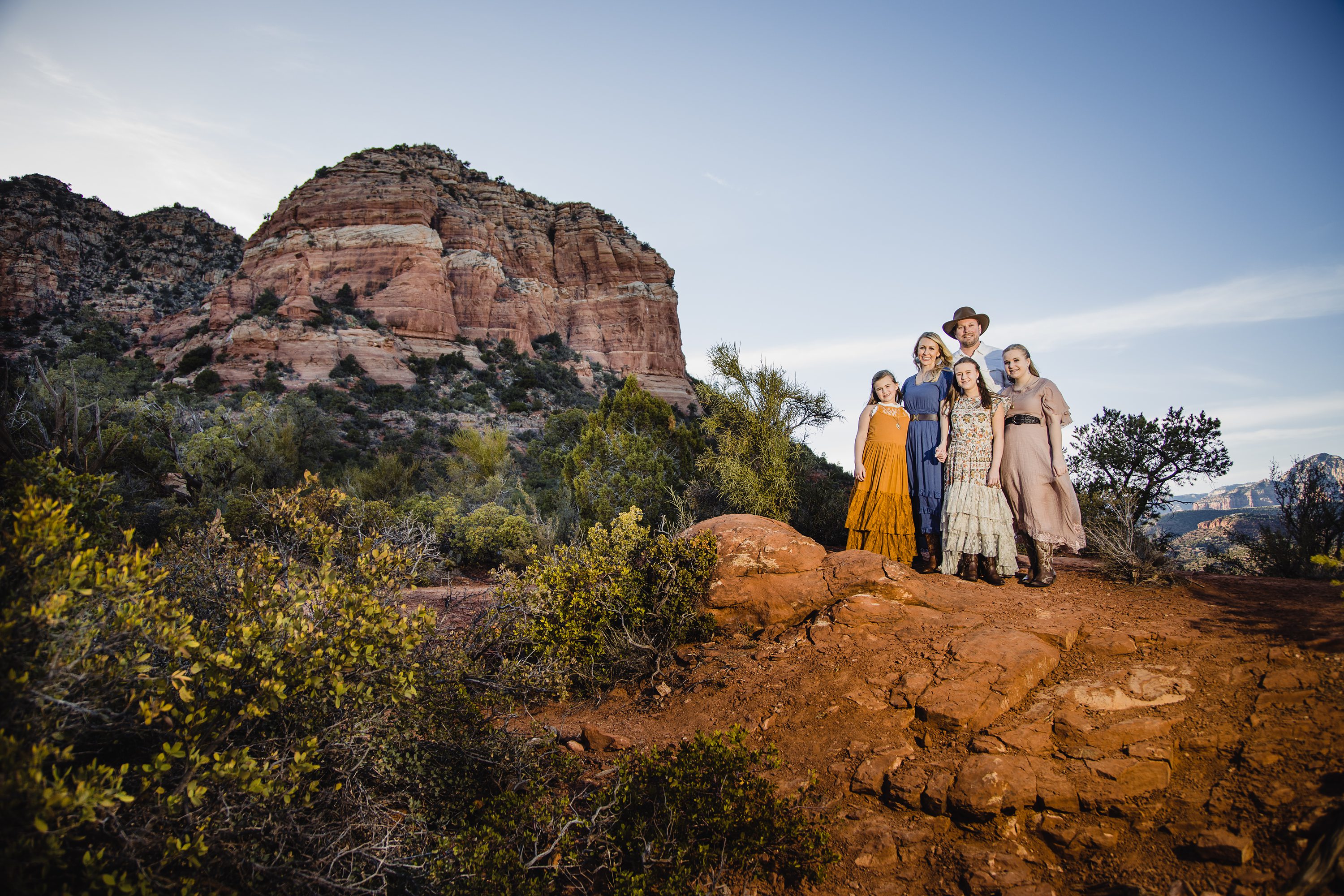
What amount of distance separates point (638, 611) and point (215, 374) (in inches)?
1241

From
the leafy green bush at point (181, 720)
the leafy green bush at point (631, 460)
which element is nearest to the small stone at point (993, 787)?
the leafy green bush at point (181, 720)

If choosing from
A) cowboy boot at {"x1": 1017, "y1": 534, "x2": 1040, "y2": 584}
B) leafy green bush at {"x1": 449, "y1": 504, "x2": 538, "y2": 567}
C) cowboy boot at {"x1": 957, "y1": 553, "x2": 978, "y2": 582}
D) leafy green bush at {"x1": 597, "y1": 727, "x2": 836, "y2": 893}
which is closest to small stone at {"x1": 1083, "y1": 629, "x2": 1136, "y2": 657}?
cowboy boot at {"x1": 1017, "y1": 534, "x2": 1040, "y2": 584}

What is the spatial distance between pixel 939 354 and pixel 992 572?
208 cm

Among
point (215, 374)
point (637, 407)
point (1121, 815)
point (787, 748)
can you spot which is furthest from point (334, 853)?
point (215, 374)

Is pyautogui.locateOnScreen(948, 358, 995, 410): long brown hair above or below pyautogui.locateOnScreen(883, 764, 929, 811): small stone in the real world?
above

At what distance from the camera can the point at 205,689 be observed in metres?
2.51

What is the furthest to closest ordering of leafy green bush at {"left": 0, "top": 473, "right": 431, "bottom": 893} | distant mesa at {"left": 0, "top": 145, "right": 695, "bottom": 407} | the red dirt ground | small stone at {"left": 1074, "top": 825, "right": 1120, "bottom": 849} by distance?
distant mesa at {"left": 0, "top": 145, "right": 695, "bottom": 407} < small stone at {"left": 1074, "top": 825, "right": 1120, "bottom": 849} < the red dirt ground < leafy green bush at {"left": 0, "top": 473, "right": 431, "bottom": 893}

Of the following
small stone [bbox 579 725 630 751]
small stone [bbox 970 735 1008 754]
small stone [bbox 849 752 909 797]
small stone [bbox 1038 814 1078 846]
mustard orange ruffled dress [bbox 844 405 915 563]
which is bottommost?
small stone [bbox 579 725 630 751]

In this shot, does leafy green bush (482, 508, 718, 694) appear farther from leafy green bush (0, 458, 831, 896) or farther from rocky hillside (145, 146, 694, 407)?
rocky hillside (145, 146, 694, 407)

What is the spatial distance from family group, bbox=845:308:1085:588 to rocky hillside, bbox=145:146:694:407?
3171cm

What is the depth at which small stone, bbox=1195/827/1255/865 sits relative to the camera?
2303mm

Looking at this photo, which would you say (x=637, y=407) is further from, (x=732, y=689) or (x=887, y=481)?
(x=732, y=689)

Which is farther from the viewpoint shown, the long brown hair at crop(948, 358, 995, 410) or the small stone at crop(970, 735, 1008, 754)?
the long brown hair at crop(948, 358, 995, 410)

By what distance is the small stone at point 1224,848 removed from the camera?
7.55 ft
